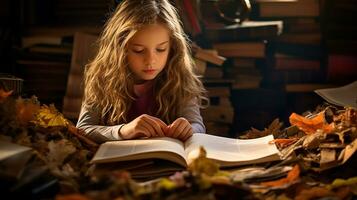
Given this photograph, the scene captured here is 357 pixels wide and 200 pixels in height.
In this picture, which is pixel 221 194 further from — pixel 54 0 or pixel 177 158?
pixel 54 0

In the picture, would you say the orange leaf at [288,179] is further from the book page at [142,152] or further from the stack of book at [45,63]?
the stack of book at [45,63]

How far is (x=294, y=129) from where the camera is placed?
1.61m

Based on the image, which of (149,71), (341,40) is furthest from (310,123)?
(341,40)

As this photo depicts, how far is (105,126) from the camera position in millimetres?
1723

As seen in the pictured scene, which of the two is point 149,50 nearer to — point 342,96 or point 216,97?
point 342,96

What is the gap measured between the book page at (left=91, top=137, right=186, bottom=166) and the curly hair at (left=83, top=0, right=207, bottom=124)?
49 cm

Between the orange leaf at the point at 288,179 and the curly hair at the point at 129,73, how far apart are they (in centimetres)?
83

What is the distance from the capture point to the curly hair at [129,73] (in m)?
1.84

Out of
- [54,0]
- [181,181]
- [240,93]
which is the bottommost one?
[240,93]

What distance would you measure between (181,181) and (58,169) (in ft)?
1.06

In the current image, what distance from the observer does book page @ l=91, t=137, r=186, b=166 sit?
1.22m

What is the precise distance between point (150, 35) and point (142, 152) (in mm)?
631

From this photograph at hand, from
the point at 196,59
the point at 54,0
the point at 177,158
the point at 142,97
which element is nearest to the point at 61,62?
the point at 54,0

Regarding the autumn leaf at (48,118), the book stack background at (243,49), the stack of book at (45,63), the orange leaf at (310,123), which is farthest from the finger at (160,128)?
the stack of book at (45,63)
